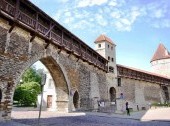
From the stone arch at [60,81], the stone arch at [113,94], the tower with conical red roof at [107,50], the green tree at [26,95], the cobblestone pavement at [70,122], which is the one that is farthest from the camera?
the green tree at [26,95]

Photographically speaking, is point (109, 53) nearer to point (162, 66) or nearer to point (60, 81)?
point (60, 81)

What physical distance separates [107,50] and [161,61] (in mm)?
23856

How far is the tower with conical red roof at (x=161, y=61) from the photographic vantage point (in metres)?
46.6

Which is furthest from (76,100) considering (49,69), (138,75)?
(138,75)

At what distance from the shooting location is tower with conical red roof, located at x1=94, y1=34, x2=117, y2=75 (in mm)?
27859

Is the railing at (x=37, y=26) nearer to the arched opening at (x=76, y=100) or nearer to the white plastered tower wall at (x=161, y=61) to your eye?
the arched opening at (x=76, y=100)

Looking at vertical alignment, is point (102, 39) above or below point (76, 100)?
above

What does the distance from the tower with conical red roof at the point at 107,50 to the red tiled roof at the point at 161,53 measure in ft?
73.7

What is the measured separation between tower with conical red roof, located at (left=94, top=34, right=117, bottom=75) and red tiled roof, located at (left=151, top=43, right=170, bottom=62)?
2247cm

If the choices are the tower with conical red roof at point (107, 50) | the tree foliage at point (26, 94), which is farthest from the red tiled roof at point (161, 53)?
the tree foliage at point (26, 94)

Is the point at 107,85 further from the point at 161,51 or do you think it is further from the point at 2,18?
the point at 161,51

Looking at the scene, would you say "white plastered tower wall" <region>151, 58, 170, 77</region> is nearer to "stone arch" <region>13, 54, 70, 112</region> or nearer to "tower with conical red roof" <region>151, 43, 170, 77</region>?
"tower with conical red roof" <region>151, 43, 170, 77</region>

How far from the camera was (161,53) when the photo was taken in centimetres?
4869

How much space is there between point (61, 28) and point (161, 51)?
38.4 meters
